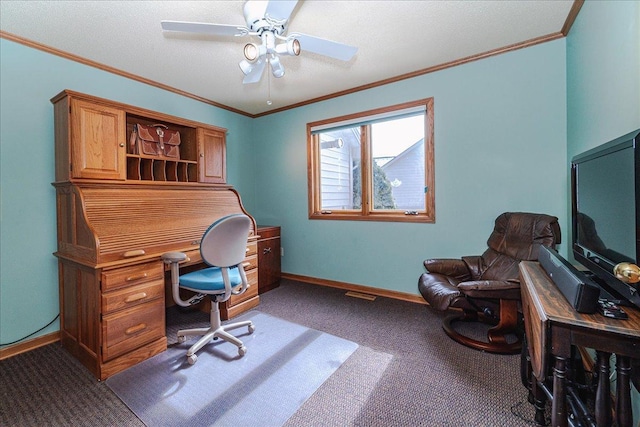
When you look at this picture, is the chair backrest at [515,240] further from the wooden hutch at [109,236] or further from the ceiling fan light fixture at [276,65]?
the wooden hutch at [109,236]

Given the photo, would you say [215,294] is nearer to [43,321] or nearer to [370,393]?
[370,393]

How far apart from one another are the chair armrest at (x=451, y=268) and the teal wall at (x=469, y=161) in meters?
0.30

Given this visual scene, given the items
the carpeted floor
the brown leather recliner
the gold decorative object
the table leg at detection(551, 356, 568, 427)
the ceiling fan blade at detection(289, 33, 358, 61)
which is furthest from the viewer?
the brown leather recliner

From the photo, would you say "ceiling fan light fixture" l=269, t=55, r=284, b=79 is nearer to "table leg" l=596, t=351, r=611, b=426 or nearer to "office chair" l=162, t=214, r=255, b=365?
"office chair" l=162, t=214, r=255, b=365

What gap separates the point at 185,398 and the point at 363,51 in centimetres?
294

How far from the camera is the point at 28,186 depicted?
2188mm

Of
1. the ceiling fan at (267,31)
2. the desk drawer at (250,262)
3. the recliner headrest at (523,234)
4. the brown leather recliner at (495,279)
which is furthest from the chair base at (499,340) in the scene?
the ceiling fan at (267,31)

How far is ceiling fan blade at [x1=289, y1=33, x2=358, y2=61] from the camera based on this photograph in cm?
172

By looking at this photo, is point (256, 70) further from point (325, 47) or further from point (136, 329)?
point (136, 329)

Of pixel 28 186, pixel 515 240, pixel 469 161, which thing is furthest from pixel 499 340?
pixel 28 186

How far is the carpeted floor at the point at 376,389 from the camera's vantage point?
142 cm

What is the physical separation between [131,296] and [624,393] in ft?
8.27

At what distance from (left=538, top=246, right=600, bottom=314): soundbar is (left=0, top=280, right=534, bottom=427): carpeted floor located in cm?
79

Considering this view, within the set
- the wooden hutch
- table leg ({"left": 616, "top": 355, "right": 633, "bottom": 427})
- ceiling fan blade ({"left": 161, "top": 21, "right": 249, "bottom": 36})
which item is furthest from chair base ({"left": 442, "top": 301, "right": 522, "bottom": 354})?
ceiling fan blade ({"left": 161, "top": 21, "right": 249, "bottom": 36})
